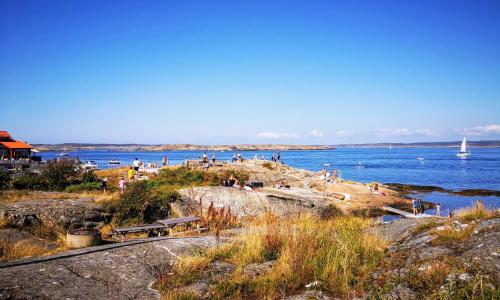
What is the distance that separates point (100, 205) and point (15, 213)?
12.4 feet

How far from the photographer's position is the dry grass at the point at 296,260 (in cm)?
663

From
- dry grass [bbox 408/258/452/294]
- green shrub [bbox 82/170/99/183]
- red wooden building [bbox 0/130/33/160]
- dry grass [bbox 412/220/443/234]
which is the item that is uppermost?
red wooden building [bbox 0/130/33/160]

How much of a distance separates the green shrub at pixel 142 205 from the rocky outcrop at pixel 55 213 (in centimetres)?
80

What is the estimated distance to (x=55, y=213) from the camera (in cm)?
1569

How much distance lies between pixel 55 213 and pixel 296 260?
12487 mm

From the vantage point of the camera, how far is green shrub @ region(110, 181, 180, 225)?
57.3ft

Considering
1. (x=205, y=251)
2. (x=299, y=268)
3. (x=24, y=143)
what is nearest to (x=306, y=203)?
(x=205, y=251)

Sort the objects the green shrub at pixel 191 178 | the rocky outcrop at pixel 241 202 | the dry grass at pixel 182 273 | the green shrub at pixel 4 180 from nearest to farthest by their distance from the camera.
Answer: the dry grass at pixel 182 273, the rocky outcrop at pixel 241 202, the green shrub at pixel 4 180, the green shrub at pixel 191 178

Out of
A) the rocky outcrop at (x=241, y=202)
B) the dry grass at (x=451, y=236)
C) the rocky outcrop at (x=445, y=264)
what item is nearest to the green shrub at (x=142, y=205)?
the rocky outcrop at (x=241, y=202)

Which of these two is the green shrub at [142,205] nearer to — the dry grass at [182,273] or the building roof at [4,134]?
the dry grass at [182,273]

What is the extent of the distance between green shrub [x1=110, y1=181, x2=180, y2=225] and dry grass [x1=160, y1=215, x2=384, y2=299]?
9.51m

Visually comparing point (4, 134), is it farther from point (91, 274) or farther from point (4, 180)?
point (91, 274)

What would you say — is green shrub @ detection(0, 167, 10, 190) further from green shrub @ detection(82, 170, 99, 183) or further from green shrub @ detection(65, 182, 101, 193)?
green shrub @ detection(82, 170, 99, 183)

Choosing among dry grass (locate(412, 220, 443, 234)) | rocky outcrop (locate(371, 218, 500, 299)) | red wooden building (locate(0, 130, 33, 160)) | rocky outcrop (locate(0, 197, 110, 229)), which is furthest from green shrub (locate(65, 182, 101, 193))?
red wooden building (locate(0, 130, 33, 160))
